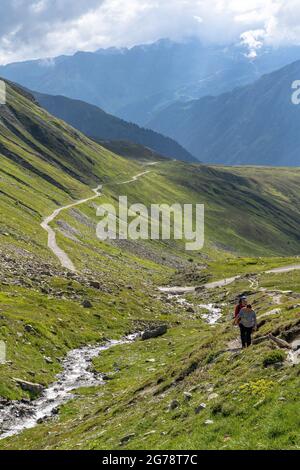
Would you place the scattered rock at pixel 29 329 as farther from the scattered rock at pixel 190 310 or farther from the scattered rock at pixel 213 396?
the scattered rock at pixel 190 310

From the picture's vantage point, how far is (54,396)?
3981 centimetres

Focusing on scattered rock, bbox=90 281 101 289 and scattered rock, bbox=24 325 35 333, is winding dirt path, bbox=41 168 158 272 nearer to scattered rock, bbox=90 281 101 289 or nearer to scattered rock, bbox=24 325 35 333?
scattered rock, bbox=90 281 101 289

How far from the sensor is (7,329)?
158 ft

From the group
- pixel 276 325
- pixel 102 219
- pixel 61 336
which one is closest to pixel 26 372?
pixel 61 336

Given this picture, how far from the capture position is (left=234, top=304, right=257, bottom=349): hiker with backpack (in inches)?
1309

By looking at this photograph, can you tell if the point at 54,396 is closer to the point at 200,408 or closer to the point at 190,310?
the point at 200,408

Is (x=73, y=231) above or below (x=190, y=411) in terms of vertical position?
above

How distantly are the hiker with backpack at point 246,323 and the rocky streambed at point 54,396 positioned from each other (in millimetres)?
13194

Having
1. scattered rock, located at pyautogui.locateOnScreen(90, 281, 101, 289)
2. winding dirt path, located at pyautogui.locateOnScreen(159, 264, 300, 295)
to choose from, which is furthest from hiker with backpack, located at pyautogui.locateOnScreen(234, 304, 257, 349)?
winding dirt path, located at pyautogui.locateOnScreen(159, 264, 300, 295)

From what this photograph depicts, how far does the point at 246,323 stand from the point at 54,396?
607 inches

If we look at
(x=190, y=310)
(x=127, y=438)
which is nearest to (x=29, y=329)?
(x=127, y=438)
